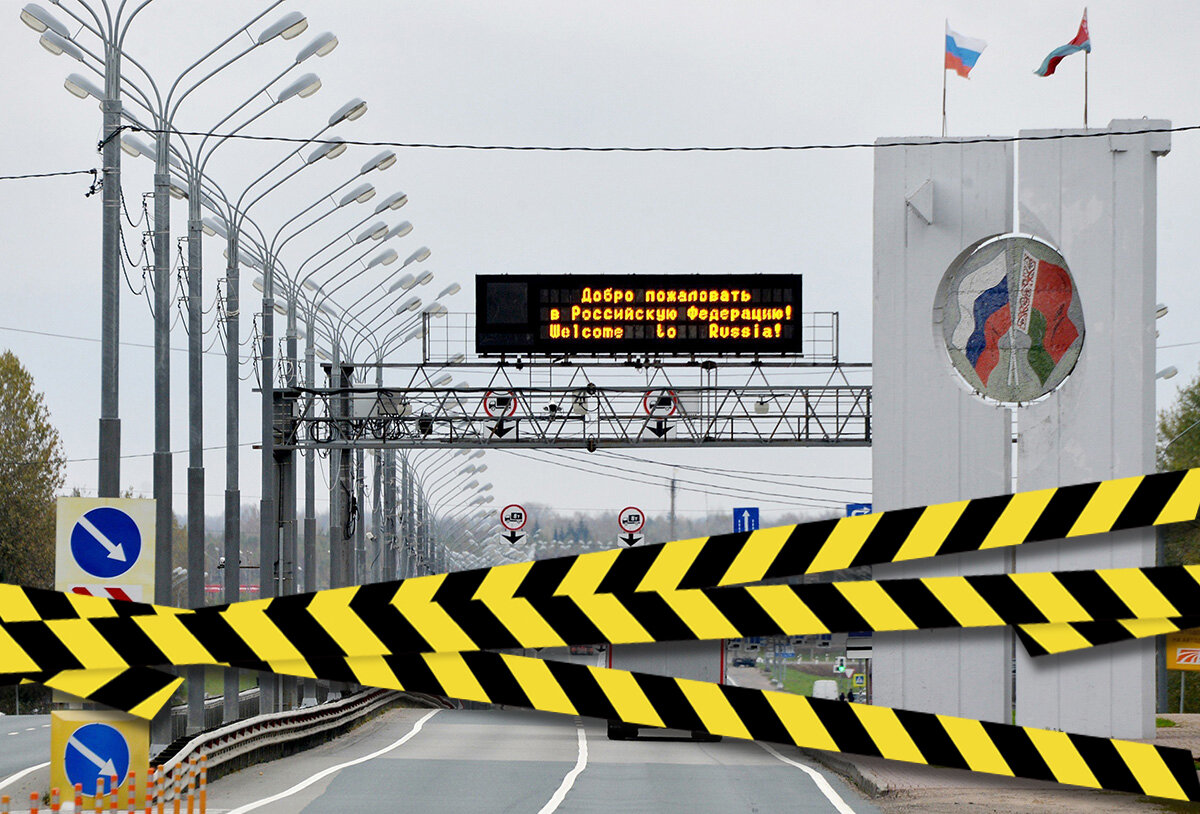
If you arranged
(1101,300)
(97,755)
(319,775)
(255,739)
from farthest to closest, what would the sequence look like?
(319,775), (255,739), (1101,300), (97,755)

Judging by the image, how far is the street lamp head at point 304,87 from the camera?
2880cm

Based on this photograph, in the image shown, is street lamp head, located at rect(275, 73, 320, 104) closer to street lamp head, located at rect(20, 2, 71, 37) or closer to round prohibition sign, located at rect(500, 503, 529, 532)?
street lamp head, located at rect(20, 2, 71, 37)

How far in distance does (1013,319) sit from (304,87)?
23.3 m

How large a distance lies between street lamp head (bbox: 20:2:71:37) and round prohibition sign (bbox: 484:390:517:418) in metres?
20.4

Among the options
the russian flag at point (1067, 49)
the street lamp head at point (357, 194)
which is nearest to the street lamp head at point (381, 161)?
the street lamp head at point (357, 194)

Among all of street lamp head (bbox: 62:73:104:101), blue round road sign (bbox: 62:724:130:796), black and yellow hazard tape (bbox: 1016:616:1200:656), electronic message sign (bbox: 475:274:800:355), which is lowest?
A: blue round road sign (bbox: 62:724:130:796)

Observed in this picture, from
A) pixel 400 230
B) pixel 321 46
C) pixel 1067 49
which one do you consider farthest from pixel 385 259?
pixel 1067 49

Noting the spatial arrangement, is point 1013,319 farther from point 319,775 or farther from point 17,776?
point 17,776

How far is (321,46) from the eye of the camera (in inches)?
1103

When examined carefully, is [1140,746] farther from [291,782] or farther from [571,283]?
[571,283]

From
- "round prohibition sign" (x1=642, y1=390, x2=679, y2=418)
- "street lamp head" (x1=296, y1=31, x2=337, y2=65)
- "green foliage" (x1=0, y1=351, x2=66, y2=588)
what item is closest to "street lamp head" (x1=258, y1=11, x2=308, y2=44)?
"street lamp head" (x1=296, y1=31, x2=337, y2=65)

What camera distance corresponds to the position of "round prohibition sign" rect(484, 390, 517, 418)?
142 feet

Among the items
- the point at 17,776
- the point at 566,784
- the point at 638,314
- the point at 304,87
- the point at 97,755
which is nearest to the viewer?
the point at 97,755

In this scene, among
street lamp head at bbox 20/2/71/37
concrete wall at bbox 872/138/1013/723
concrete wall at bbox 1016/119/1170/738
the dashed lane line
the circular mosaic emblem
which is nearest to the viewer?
concrete wall at bbox 872/138/1013/723
